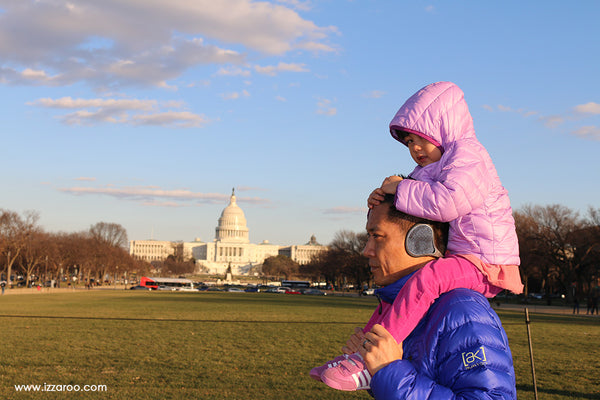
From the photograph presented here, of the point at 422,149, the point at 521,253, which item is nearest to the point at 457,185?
the point at 422,149

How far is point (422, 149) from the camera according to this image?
9.58 feet

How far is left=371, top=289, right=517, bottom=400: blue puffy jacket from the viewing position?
2314 mm

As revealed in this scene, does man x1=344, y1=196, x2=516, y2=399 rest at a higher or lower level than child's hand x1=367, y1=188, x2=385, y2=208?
lower

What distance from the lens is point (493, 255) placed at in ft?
8.69

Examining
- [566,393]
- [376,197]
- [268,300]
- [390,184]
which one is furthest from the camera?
[268,300]

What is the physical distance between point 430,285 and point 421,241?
0.91 feet

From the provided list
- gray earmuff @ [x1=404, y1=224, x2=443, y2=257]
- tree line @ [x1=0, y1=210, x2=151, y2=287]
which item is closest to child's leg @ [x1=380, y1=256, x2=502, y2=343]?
gray earmuff @ [x1=404, y1=224, x2=443, y2=257]

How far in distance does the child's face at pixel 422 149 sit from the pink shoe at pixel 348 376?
1059mm

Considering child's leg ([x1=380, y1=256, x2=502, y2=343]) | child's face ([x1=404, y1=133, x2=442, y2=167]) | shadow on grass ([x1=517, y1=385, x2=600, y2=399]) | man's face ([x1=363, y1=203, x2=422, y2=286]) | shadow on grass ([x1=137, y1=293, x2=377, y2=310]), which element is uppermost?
child's face ([x1=404, y1=133, x2=442, y2=167])

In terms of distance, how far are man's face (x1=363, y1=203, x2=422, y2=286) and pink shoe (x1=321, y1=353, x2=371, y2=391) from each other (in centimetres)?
47

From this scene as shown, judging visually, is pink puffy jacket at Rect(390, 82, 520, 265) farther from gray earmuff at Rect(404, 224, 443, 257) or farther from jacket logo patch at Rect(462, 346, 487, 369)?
jacket logo patch at Rect(462, 346, 487, 369)

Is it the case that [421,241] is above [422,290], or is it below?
above

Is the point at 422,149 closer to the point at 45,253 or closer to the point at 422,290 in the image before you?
the point at 422,290

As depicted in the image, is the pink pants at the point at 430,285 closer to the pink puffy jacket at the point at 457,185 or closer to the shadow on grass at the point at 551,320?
the pink puffy jacket at the point at 457,185
